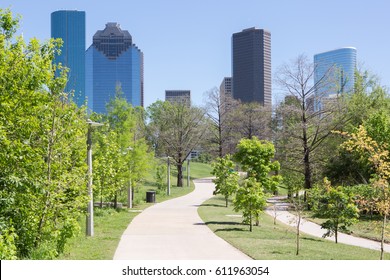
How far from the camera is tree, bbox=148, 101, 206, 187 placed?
2008 inches

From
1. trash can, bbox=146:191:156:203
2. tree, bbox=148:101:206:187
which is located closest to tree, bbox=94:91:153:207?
trash can, bbox=146:191:156:203

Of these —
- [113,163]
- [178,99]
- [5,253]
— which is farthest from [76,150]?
[178,99]

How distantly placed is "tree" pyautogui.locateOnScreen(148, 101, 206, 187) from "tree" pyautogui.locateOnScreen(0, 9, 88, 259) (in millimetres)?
37472

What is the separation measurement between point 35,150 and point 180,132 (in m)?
41.1

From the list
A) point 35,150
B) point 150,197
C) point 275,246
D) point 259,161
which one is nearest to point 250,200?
point 275,246

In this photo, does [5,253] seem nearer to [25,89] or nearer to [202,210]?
[25,89]

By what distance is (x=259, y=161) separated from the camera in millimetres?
24250

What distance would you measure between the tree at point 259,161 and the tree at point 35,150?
1359 cm

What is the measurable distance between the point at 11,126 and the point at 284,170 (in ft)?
88.7

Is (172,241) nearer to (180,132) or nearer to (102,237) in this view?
(102,237)

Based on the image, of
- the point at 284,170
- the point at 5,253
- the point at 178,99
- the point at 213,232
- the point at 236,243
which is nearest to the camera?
the point at 5,253

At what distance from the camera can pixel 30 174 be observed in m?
10.4

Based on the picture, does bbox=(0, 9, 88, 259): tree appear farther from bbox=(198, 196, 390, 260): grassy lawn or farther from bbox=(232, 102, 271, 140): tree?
bbox=(232, 102, 271, 140): tree

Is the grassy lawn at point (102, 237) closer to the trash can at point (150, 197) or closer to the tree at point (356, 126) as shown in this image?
the trash can at point (150, 197)
